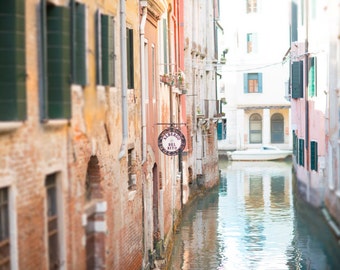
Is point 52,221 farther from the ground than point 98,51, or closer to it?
closer to it

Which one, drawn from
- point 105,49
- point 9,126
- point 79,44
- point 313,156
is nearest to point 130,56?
point 105,49

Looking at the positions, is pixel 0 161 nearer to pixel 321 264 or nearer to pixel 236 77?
pixel 321 264

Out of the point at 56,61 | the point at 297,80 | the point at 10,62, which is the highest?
the point at 297,80

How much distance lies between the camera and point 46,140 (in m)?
10.2

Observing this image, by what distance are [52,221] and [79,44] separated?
278 cm

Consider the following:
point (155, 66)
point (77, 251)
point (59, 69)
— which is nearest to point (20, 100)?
point (59, 69)

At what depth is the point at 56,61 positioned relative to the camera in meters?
10.5

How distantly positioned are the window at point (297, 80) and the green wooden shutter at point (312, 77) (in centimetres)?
234

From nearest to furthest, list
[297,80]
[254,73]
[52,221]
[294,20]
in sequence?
[52,221] → [297,80] → [294,20] → [254,73]

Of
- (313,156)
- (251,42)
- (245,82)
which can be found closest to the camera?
(313,156)

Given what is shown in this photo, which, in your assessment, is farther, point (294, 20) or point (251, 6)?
point (251, 6)

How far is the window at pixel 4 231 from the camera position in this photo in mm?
8781

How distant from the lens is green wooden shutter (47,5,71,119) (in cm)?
1041

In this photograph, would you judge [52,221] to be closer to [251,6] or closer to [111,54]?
[111,54]
